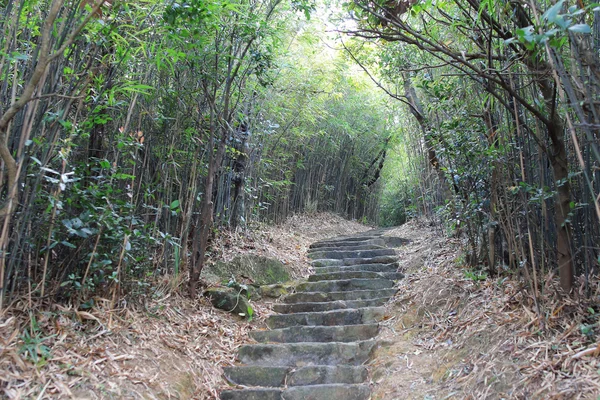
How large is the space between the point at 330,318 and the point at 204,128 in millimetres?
1684

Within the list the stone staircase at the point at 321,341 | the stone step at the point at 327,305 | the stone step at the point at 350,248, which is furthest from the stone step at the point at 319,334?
the stone step at the point at 350,248

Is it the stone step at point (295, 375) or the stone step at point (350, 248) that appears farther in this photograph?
the stone step at point (350, 248)

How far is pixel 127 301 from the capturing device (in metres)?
2.45

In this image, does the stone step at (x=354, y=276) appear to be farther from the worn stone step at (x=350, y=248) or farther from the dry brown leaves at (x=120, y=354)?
the dry brown leaves at (x=120, y=354)

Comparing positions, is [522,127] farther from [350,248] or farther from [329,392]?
[350,248]

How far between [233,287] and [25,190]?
6.25 ft

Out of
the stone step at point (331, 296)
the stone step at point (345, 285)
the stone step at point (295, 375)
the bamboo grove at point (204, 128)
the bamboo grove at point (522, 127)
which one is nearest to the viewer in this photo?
the bamboo grove at point (522, 127)

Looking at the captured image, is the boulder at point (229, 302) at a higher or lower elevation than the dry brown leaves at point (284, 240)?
lower

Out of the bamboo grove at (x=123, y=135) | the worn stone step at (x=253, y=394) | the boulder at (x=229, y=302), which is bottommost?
the worn stone step at (x=253, y=394)

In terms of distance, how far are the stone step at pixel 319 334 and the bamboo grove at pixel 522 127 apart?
908 millimetres

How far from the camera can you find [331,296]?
3.82 meters

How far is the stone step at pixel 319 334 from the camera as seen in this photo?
312 cm

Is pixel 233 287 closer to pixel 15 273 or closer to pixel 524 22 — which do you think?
pixel 15 273

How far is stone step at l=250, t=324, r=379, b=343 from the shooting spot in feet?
10.2
